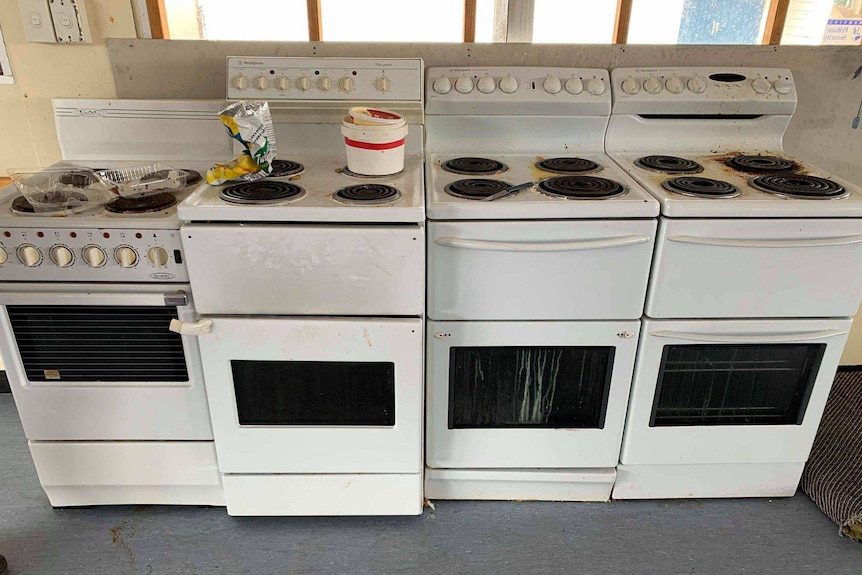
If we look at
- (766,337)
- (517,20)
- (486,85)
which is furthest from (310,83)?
(766,337)

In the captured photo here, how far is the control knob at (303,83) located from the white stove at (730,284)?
92 cm

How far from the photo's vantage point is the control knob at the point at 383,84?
174 centimetres

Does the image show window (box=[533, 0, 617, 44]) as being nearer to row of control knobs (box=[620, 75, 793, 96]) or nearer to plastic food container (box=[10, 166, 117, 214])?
row of control knobs (box=[620, 75, 793, 96])

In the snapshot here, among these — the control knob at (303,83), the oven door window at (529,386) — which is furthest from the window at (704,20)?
the oven door window at (529,386)

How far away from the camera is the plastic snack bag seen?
1.43 metres

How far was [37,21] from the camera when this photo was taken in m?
1.74


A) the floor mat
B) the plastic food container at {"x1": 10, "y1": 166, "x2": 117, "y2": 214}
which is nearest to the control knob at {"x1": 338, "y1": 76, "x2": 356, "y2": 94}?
the plastic food container at {"x1": 10, "y1": 166, "x2": 117, "y2": 214}

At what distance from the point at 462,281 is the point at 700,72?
3.50 feet

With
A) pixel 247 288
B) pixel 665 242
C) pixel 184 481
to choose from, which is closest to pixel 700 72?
pixel 665 242

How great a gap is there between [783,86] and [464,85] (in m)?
0.98

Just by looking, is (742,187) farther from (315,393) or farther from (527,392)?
(315,393)

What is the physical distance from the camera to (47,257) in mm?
1338

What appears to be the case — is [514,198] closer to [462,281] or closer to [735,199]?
[462,281]

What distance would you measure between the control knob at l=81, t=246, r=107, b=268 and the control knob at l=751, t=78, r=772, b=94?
6.13 ft
